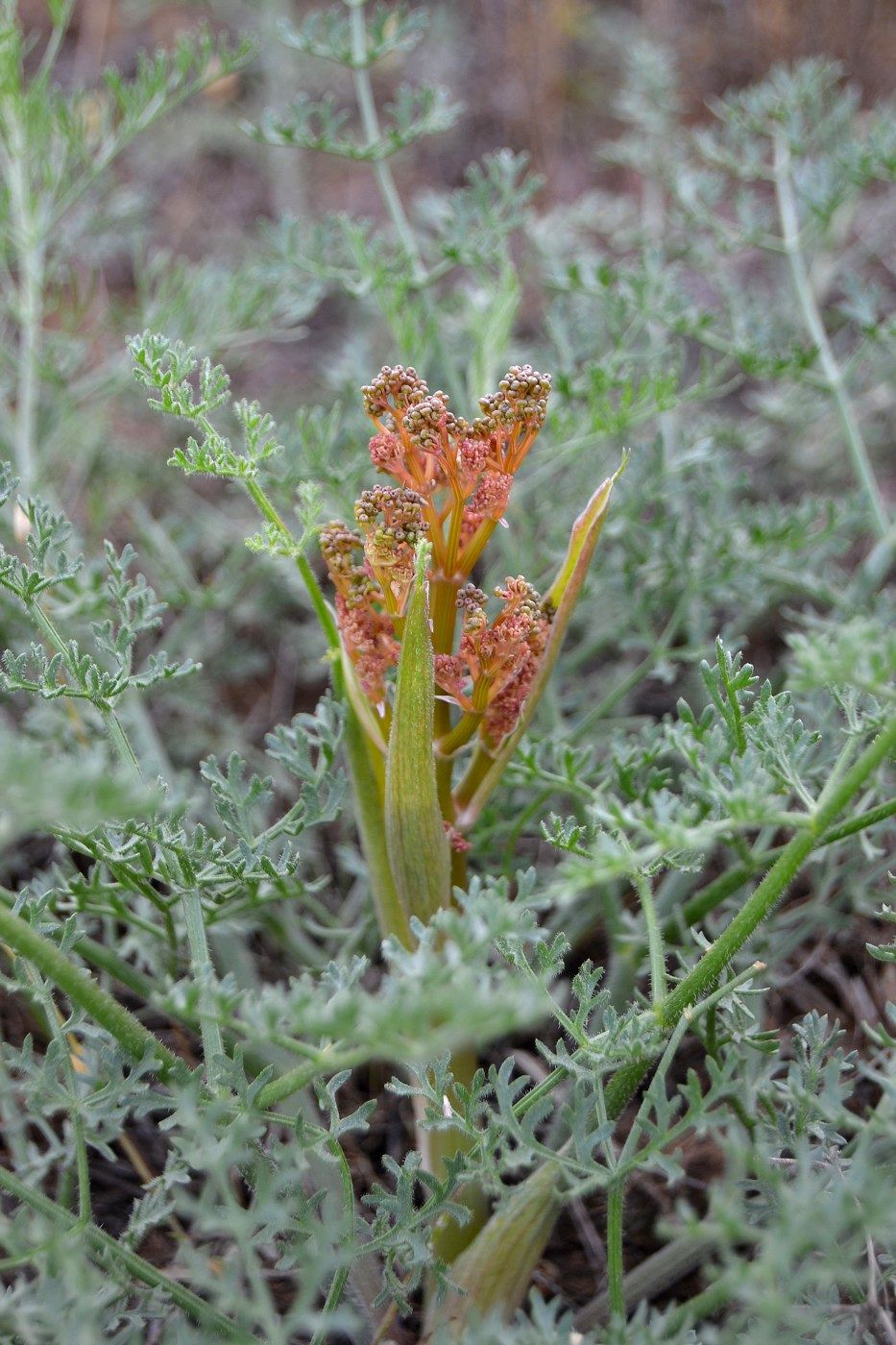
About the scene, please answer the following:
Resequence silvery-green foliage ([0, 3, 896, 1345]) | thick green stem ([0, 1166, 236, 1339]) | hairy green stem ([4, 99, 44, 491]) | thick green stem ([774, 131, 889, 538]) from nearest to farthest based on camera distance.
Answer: silvery-green foliage ([0, 3, 896, 1345]) < thick green stem ([0, 1166, 236, 1339]) < thick green stem ([774, 131, 889, 538]) < hairy green stem ([4, 99, 44, 491])

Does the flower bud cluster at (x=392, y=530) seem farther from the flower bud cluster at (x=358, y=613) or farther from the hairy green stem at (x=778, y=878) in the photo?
the hairy green stem at (x=778, y=878)

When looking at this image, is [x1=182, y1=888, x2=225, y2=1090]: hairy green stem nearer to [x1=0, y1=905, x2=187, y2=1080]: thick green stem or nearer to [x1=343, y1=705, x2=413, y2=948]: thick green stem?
[x1=0, y1=905, x2=187, y2=1080]: thick green stem

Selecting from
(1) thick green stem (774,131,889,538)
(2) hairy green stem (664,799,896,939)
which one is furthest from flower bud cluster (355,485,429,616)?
(1) thick green stem (774,131,889,538)

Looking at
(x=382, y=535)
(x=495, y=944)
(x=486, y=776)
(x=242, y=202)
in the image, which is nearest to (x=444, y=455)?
(x=382, y=535)

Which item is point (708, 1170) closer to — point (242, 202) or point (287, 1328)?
point (287, 1328)

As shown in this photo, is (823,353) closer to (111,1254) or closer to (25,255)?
(25,255)
